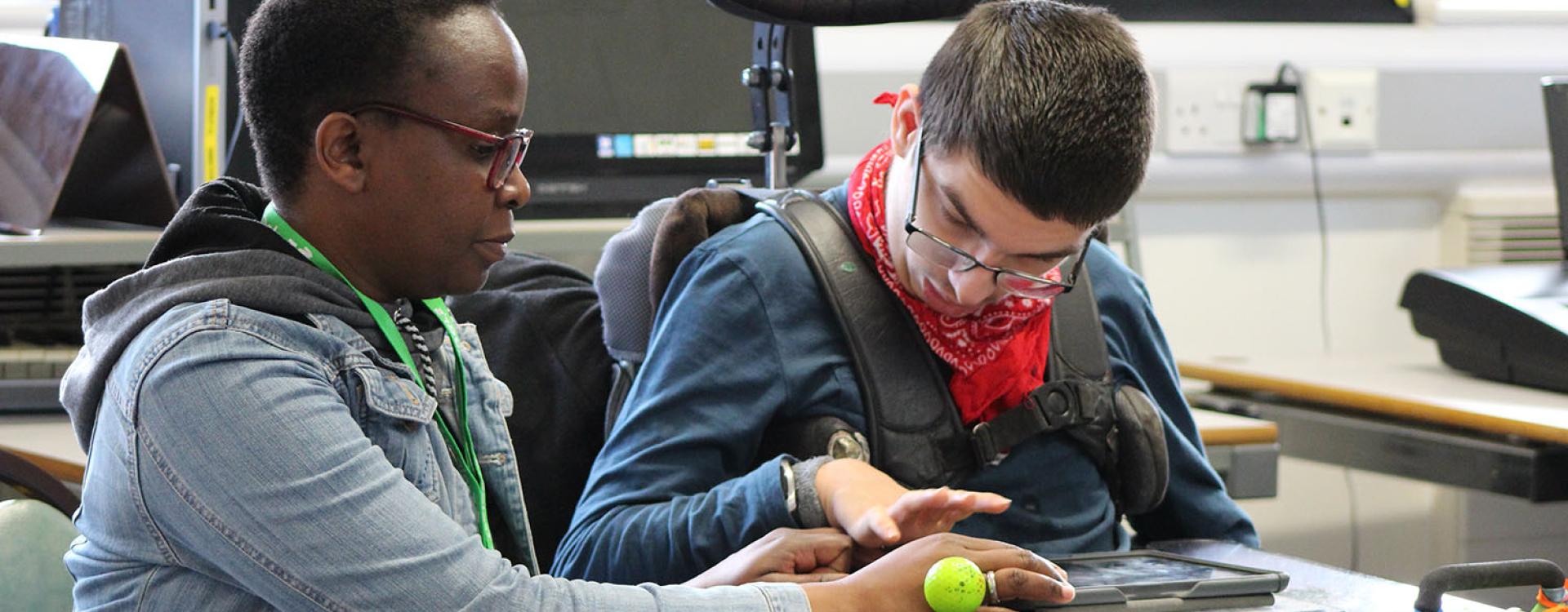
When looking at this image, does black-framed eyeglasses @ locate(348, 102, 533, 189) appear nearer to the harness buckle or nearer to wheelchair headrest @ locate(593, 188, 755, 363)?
wheelchair headrest @ locate(593, 188, 755, 363)

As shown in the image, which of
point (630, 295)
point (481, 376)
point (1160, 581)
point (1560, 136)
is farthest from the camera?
point (1560, 136)

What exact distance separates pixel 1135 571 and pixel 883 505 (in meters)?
0.20

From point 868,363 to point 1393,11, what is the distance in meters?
2.26

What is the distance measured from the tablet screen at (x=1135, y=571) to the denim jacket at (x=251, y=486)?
13.1 inches

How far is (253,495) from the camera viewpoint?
851 mm

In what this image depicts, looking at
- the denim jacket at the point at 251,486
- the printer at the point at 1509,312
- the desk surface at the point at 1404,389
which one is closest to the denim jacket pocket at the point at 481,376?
the denim jacket at the point at 251,486

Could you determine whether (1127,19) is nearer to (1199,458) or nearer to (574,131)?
(574,131)

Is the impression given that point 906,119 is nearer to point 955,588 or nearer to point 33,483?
point 955,588

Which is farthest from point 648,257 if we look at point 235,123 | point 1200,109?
point 1200,109

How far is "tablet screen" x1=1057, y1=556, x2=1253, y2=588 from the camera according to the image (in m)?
1.11

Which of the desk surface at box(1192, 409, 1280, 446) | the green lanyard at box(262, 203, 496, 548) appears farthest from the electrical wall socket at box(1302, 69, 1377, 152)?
the green lanyard at box(262, 203, 496, 548)

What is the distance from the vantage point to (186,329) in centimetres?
88

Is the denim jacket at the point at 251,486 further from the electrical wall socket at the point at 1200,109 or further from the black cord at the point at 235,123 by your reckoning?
the electrical wall socket at the point at 1200,109

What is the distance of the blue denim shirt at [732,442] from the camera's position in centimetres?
121
